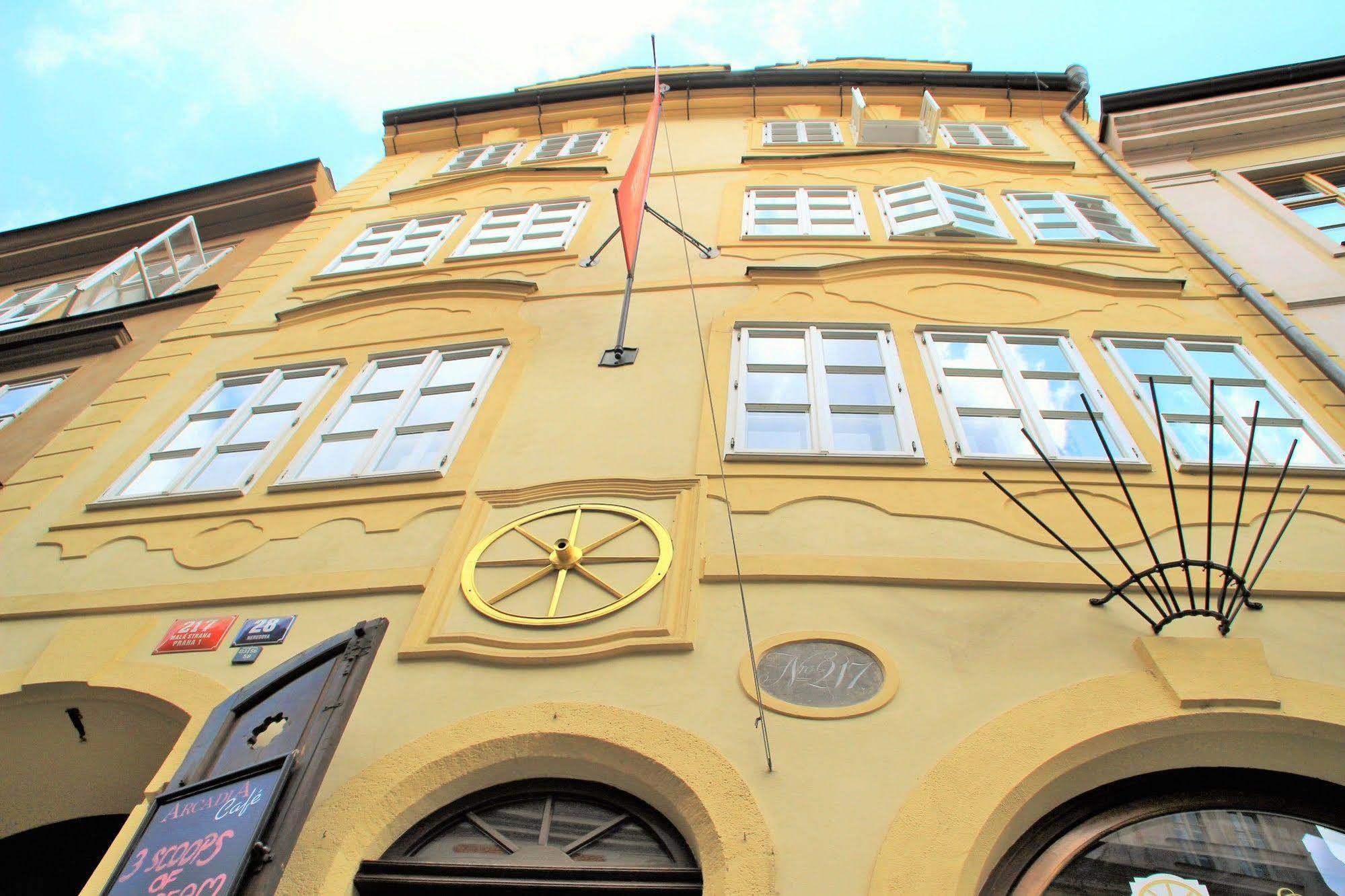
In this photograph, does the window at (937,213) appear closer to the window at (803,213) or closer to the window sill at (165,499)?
the window at (803,213)

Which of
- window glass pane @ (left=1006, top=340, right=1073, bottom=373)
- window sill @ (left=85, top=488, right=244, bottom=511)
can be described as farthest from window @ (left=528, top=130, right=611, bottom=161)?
window sill @ (left=85, top=488, right=244, bottom=511)

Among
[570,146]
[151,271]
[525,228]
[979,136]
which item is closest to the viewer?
[525,228]

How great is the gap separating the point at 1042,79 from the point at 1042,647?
12816mm

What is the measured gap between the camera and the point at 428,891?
4.23 metres

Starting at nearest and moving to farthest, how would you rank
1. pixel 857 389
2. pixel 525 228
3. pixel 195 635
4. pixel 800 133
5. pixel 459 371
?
pixel 195 635
pixel 857 389
pixel 459 371
pixel 525 228
pixel 800 133

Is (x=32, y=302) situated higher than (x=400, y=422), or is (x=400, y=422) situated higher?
(x=32, y=302)

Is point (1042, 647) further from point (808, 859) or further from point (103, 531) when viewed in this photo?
point (103, 531)

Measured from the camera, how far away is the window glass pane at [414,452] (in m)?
6.95

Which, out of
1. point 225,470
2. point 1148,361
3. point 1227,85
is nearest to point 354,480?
point 225,470

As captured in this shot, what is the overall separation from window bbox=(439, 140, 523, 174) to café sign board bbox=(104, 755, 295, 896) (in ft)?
37.1

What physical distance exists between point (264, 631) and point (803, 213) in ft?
25.7

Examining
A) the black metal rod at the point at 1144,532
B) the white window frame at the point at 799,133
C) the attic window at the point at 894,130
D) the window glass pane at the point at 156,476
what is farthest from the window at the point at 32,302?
the black metal rod at the point at 1144,532

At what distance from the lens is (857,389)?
A: 7.33 m

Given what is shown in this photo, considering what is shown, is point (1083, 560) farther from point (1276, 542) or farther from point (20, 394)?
point (20, 394)
